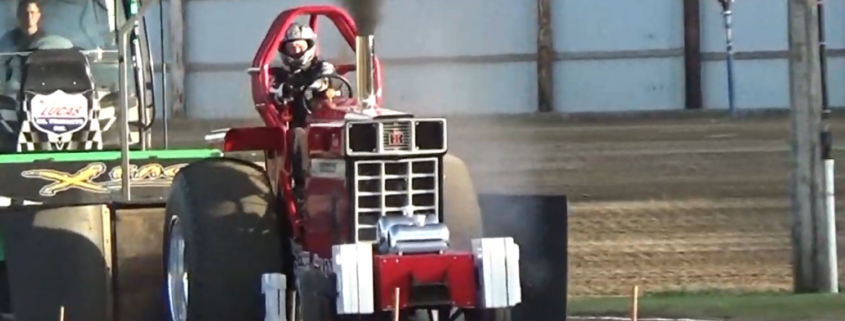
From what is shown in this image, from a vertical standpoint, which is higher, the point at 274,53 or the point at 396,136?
the point at 274,53

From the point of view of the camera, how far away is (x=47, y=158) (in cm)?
1095

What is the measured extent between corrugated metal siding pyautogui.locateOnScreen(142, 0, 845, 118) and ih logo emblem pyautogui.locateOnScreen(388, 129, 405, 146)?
75.5 ft

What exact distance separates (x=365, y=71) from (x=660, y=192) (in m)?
9.87

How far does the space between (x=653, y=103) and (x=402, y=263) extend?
24.7 meters

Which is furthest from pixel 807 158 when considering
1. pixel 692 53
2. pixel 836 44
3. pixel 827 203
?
pixel 836 44

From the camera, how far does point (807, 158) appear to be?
1284 centimetres

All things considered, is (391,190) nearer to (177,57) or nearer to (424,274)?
(424,274)

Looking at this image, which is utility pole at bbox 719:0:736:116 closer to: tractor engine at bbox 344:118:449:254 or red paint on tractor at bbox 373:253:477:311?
tractor engine at bbox 344:118:449:254

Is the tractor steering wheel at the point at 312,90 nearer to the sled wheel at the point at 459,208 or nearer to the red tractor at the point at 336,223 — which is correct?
the red tractor at the point at 336,223

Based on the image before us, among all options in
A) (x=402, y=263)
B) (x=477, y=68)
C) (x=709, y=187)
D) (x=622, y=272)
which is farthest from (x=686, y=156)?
(x=402, y=263)

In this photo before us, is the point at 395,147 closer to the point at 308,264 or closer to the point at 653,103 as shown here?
the point at 308,264

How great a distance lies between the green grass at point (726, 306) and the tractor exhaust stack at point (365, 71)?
3.70m

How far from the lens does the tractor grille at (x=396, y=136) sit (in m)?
8.07

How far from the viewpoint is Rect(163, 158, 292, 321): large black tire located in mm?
8445
